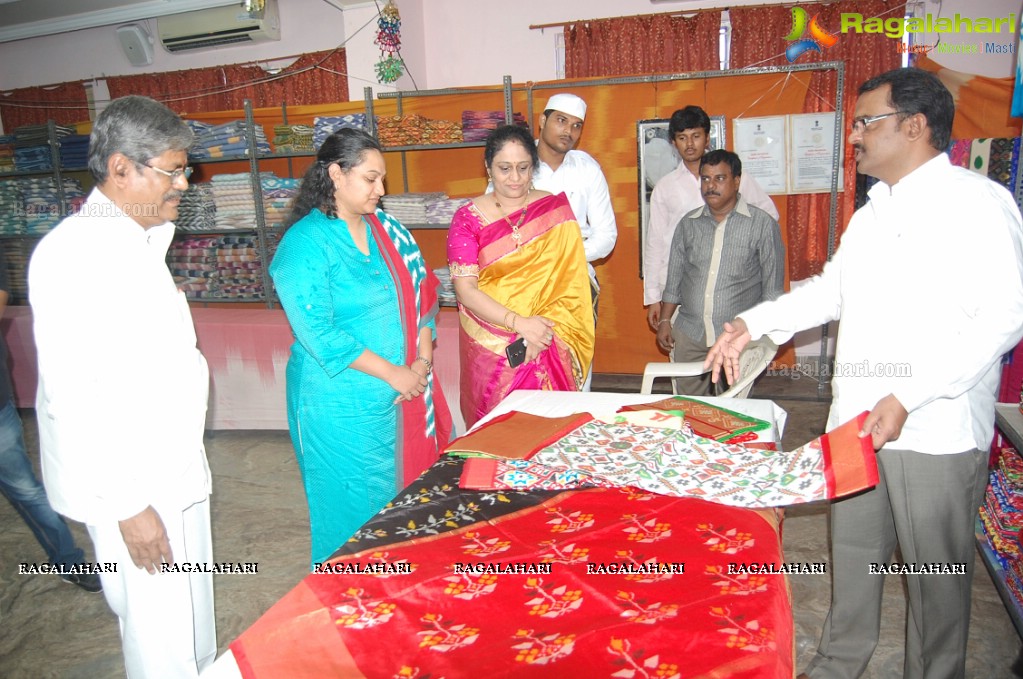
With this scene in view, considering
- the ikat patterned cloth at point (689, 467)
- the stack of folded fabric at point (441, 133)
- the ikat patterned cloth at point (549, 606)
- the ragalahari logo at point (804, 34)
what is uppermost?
the ragalahari logo at point (804, 34)

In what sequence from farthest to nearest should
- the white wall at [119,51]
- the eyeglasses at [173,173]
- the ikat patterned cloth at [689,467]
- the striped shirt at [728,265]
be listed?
the white wall at [119,51]
the striped shirt at [728,265]
the ikat patterned cloth at [689,467]
the eyeglasses at [173,173]

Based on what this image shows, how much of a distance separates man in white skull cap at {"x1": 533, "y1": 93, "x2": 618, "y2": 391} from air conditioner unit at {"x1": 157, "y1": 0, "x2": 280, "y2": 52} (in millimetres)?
4125

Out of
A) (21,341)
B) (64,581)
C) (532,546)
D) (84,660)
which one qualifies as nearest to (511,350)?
(532,546)

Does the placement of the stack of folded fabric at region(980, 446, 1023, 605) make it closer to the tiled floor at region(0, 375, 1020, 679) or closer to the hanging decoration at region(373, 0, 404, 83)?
the tiled floor at region(0, 375, 1020, 679)

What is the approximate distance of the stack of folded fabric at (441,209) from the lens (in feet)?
14.9

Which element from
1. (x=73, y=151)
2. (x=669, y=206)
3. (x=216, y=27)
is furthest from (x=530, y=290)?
(x=216, y=27)

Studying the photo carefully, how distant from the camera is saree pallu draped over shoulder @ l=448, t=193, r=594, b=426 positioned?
102 inches

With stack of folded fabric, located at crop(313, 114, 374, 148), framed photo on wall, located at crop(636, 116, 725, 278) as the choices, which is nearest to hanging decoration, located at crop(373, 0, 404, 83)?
stack of folded fabric, located at crop(313, 114, 374, 148)

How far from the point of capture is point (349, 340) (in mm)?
2100

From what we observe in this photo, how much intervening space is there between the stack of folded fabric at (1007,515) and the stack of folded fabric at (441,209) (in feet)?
10.6

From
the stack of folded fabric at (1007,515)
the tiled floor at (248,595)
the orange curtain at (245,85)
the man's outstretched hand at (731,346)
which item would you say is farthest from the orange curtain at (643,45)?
the man's outstretched hand at (731,346)

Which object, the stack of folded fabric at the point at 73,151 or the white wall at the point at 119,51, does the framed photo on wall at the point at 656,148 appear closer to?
the white wall at the point at 119,51

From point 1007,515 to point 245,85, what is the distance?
6733mm

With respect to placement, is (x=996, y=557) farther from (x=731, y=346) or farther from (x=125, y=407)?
(x=125, y=407)
